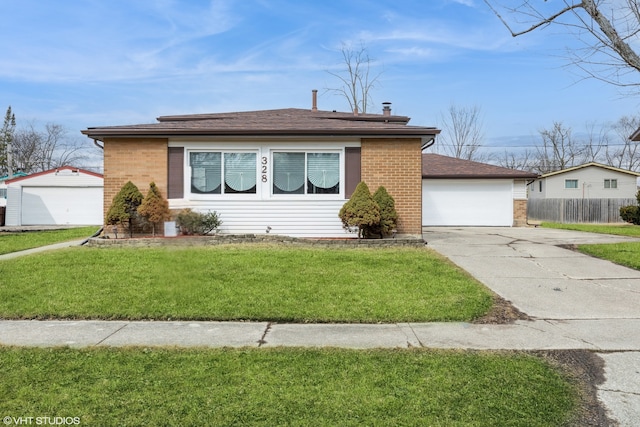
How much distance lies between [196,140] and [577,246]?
9.70 metres

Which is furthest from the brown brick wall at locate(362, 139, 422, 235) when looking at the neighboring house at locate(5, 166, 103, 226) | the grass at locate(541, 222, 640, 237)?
the neighboring house at locate(5, 166, 103, 226)

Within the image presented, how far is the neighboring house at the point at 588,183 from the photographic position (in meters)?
30.3

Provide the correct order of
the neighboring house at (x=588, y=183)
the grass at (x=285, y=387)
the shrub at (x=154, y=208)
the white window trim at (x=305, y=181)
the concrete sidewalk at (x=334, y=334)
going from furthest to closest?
Result: 1. the neighboring house at (x=588, y=183)
2. the white window trim at (x=305, y=181)
3. the shrub at (x=154, y=208)
4. the concrete sidewalk at (x=334, y=334)
5. the grass at (x=285, y=387)

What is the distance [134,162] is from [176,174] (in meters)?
1.11

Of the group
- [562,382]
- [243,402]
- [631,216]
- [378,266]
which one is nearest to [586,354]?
[562,382]

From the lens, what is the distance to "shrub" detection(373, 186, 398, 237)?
433 inches

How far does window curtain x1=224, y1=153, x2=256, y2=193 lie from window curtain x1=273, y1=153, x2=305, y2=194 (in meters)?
0.58

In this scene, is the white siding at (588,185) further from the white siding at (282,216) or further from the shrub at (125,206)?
the shrub at (125,206)

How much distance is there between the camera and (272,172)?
11836 millimetres

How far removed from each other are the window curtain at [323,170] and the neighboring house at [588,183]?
23626 millimetres

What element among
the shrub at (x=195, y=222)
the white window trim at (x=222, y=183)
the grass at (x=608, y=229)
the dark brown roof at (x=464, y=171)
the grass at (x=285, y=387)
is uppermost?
the dark brown roof at (x=464, y=171)

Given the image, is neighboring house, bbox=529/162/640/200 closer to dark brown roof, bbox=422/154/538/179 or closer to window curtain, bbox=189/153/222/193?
dark brown roof, bbox=422/154/538/179

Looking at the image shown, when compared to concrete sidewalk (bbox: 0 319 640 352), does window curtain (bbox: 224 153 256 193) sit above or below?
above

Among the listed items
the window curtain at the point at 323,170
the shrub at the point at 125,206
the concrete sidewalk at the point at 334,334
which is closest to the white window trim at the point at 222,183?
the shrub at the point at 125,206
